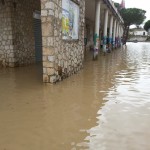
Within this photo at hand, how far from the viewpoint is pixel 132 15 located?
59.5 m

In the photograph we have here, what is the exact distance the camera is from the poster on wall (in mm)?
7652

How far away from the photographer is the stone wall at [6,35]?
10.5 m

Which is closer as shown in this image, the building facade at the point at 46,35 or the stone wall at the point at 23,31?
the building facade at the point at 46,35

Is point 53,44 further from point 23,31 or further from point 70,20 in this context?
point 23,31

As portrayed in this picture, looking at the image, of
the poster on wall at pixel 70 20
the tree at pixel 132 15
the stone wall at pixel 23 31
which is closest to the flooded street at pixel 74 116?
the poster on wall at pixel 70 20

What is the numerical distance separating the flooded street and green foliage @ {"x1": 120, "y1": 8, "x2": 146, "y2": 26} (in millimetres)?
52879

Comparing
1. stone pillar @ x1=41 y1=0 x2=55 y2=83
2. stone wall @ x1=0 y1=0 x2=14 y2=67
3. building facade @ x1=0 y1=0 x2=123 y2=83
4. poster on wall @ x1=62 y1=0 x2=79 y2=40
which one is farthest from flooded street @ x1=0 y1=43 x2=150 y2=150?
stone wall @ x1=0 y1=0 x2=14 y2=67

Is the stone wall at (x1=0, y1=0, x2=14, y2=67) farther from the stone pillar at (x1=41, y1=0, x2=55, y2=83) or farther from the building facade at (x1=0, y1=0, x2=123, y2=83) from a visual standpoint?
the stone pillar at (x1=41, y1=0, x2=55, y2=83)

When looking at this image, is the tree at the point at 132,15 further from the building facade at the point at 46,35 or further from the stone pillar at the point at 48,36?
the stone pillar at the point at 48,36

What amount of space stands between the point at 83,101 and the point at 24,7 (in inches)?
313

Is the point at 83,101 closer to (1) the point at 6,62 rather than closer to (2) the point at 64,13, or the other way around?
(2) the point at 64,13

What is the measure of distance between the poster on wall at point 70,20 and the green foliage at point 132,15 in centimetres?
4950

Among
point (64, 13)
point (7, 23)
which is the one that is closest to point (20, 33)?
point (7, 23)

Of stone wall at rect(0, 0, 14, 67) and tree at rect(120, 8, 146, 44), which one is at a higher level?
tree at rect(120, 8, 146, 44)
